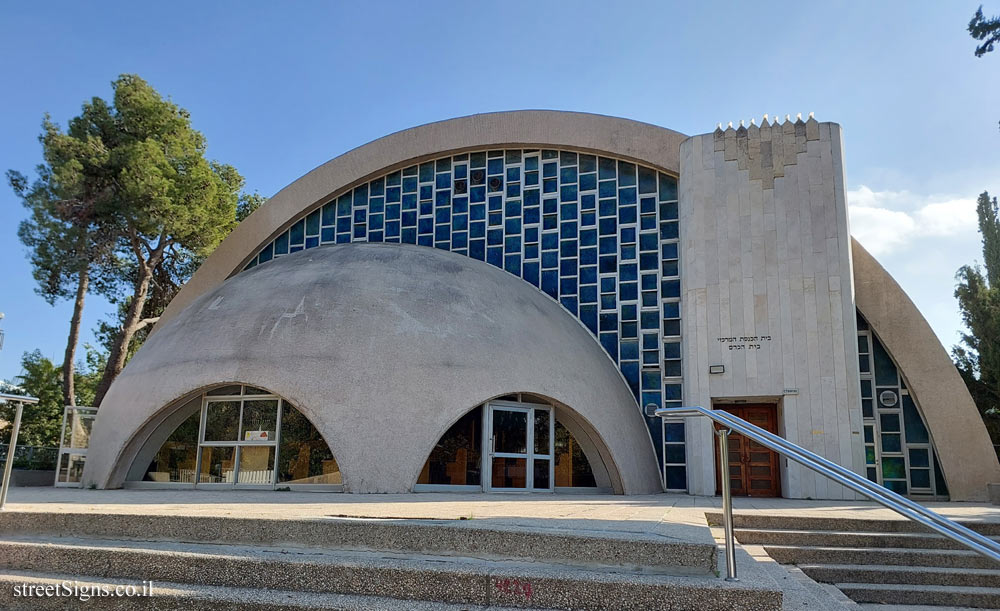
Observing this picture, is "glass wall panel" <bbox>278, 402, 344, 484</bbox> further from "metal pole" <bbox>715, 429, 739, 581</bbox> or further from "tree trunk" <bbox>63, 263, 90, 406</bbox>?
"tree trunk" <bbox>63, 263, 90, 406</bbox>

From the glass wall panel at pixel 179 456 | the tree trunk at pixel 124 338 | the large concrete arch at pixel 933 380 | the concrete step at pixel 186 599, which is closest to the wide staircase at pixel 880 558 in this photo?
the concrete step at pixel 186 599

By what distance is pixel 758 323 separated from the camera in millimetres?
13750

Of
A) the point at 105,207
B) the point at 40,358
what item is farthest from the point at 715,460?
the point at 40,358

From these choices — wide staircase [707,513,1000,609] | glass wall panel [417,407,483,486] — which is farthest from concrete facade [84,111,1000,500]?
wide staircase [707,513,1000,609]

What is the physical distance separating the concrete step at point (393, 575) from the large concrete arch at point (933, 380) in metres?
12.0

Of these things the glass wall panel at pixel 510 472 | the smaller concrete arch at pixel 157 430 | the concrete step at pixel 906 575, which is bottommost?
the concrete step at pixel 906 575

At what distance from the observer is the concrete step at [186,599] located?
4.36 meters

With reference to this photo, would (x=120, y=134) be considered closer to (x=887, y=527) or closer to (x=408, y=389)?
(x=408, y=389)

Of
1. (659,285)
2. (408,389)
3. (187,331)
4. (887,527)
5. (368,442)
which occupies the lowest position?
(887,527)

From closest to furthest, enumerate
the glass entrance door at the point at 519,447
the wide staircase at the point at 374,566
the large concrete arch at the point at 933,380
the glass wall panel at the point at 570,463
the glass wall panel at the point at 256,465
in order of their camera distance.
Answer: the wide staircase at the point at 374,566 → the glass wall panel at the point at 256,465 → the glass entrance door at the point at 519,447 → the glass wall panel at the point at 570,463 → the large concrete arch at the point at 933,380

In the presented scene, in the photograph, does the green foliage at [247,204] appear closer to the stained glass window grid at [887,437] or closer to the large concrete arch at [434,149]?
the large concrete arch at [434,149]

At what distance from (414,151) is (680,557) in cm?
→ 1502

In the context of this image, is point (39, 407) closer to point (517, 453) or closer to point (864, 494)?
point (517, 453)

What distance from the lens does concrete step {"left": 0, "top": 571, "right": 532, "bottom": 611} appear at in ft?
14.3
